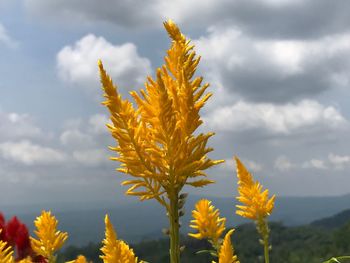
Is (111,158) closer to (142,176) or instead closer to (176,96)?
(142,176)

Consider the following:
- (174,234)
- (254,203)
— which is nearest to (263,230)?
(254,203)

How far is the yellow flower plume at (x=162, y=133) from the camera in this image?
7.48ft

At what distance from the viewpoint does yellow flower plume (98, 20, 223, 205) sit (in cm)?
228

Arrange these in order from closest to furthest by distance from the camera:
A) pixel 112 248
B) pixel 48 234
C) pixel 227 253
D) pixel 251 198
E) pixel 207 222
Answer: pixel 112 248
pixel 227 253
pixel 48 234
pixel 207 222
pixel 251 198

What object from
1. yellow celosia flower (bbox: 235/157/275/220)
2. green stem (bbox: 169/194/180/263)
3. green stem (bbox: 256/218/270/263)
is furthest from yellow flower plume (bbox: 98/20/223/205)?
green stem (bbox: 256/218/270/263)

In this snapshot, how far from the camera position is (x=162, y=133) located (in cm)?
232

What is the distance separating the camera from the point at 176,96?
245 cm

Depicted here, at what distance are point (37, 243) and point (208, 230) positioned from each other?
3.89ft

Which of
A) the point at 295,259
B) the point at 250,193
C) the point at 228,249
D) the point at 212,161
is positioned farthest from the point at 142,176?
the point at 295,259

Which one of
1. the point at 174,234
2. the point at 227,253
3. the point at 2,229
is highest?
the point at 2,229

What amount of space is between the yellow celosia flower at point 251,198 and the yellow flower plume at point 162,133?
1.48m

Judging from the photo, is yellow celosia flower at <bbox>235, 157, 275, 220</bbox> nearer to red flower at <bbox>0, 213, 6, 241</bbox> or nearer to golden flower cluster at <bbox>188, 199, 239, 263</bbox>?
golden flower cluster at <bbox>188, 199, 239, 263</bbox>

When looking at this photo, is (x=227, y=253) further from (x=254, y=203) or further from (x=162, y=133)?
(x=254, y=203)

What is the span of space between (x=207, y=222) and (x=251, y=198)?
2.13ft
